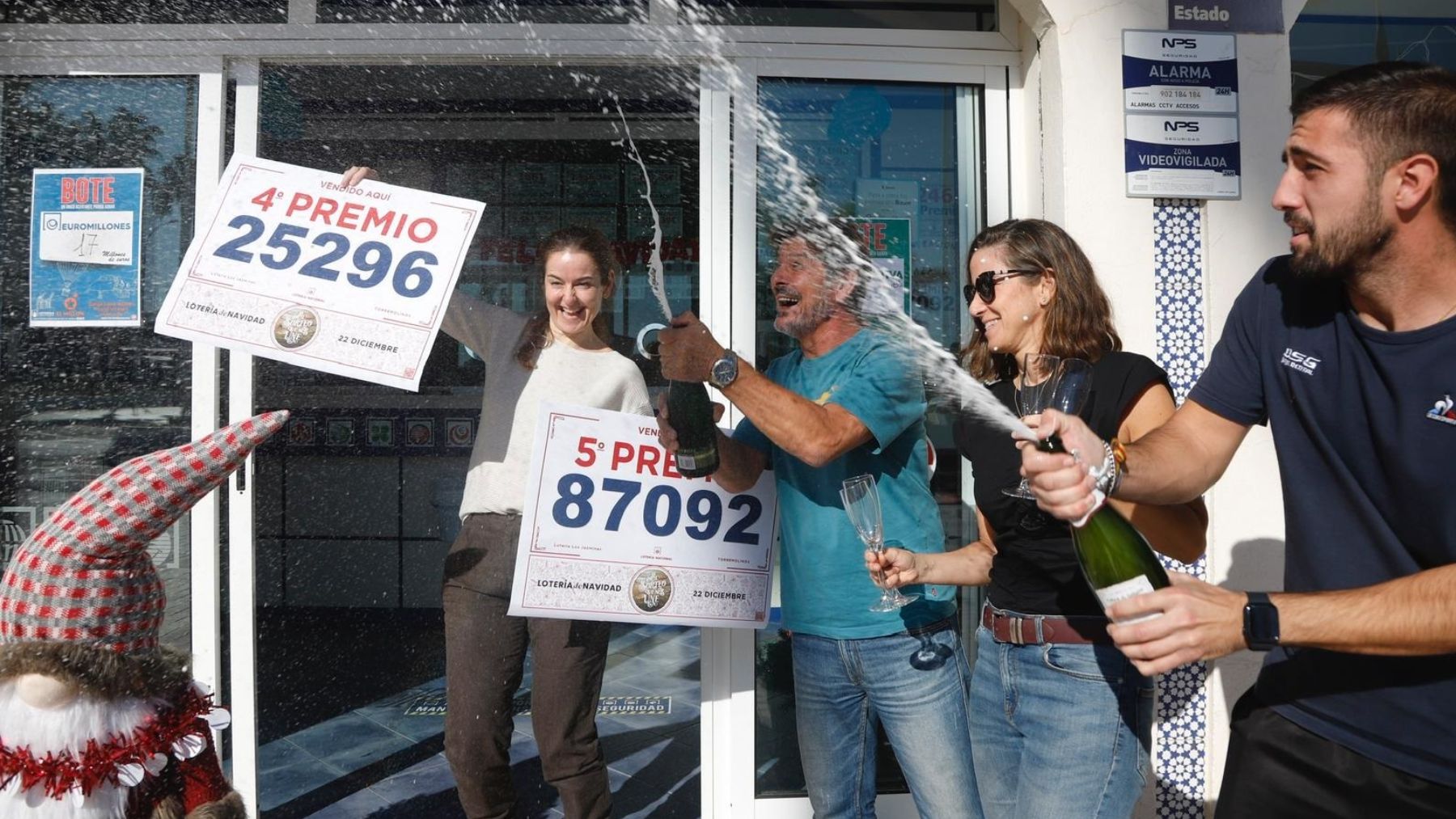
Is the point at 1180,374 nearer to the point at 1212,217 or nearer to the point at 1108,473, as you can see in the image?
the point at 1212,217

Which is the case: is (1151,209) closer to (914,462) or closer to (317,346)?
(914,462)

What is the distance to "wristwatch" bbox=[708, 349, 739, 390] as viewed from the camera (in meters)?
2.50

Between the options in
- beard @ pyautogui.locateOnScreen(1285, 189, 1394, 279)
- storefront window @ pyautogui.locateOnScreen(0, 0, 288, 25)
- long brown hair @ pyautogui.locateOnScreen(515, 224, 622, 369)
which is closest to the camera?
beard @ pyautogui.locateOnScreen(1285, 189, 1394, 279)

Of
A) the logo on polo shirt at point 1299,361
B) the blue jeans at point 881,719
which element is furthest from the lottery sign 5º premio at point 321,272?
the logo on polo shirt at point 1299,361

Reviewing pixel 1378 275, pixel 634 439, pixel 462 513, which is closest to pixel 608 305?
pixel 634 439

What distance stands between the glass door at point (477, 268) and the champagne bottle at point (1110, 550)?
183cm

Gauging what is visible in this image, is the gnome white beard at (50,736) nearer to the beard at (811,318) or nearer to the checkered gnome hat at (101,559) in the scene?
the checkered gnome hat at (101,559)

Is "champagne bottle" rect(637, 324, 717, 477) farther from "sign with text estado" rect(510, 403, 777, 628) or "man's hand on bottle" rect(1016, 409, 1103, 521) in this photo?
"man's hand on bottle" rect(1016, 409, 1103, 521)

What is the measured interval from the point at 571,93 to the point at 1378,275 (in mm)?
2954

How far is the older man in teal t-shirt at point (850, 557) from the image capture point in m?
2.48

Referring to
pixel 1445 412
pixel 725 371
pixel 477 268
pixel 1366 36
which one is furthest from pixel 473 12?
pixel 1366 36

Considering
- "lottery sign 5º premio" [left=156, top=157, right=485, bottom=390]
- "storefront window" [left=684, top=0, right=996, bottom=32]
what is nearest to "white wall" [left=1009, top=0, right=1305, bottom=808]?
"storefront window" [left=684, top=0, right=996, bottom=32]

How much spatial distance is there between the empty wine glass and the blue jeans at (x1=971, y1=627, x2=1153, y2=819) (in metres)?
0.44

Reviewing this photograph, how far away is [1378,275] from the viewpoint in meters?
1.68
